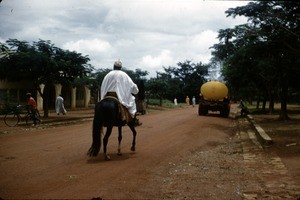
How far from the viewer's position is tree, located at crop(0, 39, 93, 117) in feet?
61.8

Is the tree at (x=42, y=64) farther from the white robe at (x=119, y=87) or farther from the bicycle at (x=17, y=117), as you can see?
the white robe at (x=119, y=87)

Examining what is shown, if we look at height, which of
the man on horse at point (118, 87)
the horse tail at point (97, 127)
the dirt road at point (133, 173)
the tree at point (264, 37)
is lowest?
the dirt road at point (133, 173)

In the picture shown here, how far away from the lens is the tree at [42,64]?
61.8 ft

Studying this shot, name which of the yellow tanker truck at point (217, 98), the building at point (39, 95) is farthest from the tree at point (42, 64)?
the yellow tanker truck at point (217, 98)

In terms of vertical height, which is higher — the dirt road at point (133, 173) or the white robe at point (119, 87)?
the white robe at point (119, 87)

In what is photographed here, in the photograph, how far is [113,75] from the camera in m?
7.38

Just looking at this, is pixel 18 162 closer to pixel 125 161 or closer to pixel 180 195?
pixel 125 161

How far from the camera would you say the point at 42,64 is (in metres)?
19.7

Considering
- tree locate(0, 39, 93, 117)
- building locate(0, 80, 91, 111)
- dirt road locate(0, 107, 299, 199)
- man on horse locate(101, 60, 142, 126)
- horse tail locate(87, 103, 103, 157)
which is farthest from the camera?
building locate(0, 80, 91, 111)

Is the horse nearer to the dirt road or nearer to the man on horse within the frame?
the man on horse

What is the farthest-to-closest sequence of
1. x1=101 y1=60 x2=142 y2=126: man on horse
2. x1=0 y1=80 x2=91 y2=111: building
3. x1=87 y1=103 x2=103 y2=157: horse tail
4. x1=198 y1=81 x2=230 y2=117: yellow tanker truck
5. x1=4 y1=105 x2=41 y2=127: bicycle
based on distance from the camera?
x1=0 y1=80 x2=91 y2=111: building → x1=198 y1=81 x2=230 y2=117: yellow tanker truck → x1=4 y1=105 x2=41 y2=127: bicycle → x1=101 y1=60 x2=142 y2=126: man on horse → x1=87 y1=103 x2=103 y2=157: horse tail

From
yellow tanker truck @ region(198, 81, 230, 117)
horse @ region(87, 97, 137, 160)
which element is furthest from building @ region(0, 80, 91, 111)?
horse @ region(87, 97, 137, 160)

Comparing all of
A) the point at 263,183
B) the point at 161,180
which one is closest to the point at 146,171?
the point at 161,180

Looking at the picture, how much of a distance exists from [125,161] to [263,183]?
8.89 feet
